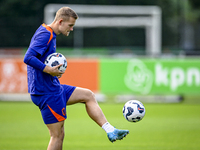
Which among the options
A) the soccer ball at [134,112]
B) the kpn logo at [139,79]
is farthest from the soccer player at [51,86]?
the kpn logo at [139,79]

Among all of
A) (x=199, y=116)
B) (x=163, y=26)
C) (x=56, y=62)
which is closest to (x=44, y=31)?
(x=56, y=62)

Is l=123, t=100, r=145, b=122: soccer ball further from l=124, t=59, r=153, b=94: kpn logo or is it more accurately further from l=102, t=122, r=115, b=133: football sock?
l=124, t=59, r=153, b=94: kpn logo

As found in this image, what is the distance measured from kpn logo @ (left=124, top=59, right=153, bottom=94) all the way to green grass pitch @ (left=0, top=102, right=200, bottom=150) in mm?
775

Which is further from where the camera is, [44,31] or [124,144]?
[124,144]

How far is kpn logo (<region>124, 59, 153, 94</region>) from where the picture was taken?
14.6 m

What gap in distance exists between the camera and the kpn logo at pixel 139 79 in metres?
14.6

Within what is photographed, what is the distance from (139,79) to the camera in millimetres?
14625

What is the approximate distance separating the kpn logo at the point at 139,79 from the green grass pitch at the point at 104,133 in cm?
78

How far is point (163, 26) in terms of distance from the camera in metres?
44.6

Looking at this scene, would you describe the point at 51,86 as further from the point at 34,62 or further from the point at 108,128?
the point at 108,128

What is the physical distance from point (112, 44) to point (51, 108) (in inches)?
1371

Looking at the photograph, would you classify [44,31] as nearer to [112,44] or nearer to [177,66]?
[177,66]

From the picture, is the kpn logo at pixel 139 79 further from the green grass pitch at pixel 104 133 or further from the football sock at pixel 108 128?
the football sock at pixel 108 128

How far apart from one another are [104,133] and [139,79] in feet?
18.2
